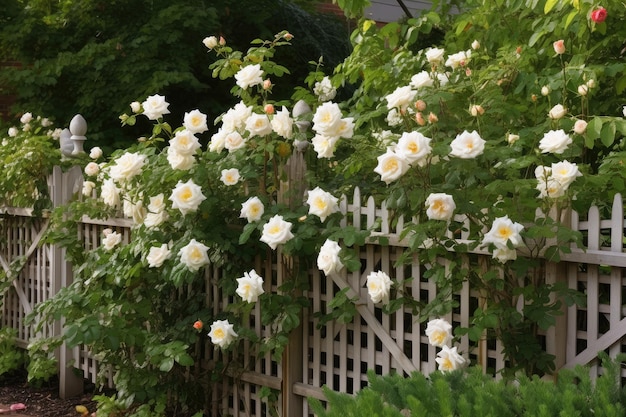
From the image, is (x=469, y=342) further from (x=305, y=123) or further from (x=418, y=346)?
(x=305, y=123)

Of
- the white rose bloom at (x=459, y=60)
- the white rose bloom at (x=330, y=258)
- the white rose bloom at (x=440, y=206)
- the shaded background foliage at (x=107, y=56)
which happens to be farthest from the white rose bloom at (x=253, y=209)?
the shaded background foliage at (x=107, y=56)

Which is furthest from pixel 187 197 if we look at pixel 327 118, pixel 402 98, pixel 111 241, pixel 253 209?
pixel 402 98

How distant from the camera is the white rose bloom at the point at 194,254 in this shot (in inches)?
183

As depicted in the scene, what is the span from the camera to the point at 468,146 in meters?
3.76

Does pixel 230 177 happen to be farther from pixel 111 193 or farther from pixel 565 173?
pixel 565 173

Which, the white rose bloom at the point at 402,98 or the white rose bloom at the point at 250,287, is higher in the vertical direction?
the white rose bloom at the point at 402,98

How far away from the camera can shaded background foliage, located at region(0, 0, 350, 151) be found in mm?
9469

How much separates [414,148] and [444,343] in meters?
0.86

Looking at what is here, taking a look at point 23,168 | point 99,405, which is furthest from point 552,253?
point 23,168

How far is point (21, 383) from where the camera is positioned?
278 inches

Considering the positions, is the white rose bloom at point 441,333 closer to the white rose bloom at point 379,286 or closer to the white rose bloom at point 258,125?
the white rose bloom at point 379,286

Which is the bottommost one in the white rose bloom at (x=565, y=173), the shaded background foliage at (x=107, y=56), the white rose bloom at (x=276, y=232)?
the white rose bloom at (x=276, y=232)

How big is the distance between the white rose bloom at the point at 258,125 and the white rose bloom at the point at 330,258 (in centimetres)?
78

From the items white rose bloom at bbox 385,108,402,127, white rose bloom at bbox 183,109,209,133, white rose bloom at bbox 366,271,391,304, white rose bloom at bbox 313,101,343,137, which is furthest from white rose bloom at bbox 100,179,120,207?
white rose bloom at bbox 366,271,391,304
